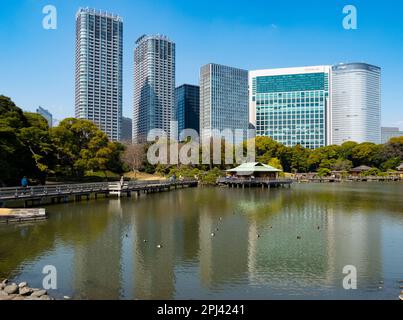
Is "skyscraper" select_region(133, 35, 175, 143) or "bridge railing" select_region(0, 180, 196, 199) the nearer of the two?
"bridge railing" select_region(0, 180, 196, 199)

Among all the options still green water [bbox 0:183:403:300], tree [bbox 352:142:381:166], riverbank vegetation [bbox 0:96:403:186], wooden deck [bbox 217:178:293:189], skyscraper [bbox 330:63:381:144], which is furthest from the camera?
skyscraper [bbox 330:63:381:144]

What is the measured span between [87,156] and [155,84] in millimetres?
119086

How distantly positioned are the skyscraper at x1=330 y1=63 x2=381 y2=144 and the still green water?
14235cm

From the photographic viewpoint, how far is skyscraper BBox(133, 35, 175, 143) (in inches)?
6373

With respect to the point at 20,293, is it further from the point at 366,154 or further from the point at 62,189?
the point at 366,154

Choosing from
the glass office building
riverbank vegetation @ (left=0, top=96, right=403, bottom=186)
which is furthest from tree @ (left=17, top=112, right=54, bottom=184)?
the glass office building

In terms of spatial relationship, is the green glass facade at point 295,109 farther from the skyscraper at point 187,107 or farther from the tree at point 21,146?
the tree at point 21,146

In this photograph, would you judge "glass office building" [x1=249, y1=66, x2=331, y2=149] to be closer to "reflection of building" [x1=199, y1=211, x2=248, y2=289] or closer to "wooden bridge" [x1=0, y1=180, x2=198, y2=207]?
"wooden bridge" [x1=0, y1=180, x2=198, y2=207]

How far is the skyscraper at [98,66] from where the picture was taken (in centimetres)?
13188

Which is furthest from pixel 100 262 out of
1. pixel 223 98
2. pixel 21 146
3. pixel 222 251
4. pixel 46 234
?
pixel 223 98

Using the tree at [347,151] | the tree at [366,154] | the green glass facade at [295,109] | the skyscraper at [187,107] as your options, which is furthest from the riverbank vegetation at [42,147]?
the skyscraper at [187,107]

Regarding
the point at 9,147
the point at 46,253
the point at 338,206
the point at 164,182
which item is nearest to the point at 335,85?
the point at 164,182
